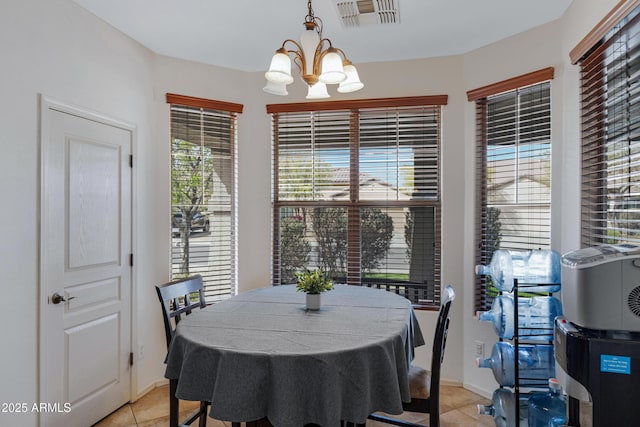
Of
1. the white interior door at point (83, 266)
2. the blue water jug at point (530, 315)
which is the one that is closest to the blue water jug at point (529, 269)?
the blue water jug at point (530, 315)

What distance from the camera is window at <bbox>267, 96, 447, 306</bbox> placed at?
3.45 metres

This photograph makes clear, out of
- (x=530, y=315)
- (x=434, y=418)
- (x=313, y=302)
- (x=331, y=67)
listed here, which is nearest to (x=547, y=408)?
(x=530, y=315)

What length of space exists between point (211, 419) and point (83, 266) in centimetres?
132

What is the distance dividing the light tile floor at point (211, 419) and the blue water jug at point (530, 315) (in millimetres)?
690

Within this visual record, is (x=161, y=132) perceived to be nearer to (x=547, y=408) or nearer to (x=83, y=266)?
(x=83, y=266)

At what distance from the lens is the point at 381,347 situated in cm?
171

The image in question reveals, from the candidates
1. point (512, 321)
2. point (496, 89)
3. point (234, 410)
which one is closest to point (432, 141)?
point (496, 89)

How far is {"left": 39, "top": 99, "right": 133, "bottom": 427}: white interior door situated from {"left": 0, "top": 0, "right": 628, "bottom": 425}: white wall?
0.09 m

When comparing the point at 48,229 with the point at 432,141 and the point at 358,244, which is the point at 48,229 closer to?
the point at 358,244

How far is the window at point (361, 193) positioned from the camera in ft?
11.3

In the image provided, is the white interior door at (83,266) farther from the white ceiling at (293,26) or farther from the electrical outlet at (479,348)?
the electrical outlet at (479,348)

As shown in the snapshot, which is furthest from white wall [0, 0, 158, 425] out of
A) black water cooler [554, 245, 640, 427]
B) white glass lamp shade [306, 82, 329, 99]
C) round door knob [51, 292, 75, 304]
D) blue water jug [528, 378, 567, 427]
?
blue water jug [528, 378, 567, 427]

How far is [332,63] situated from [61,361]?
233 centimetres

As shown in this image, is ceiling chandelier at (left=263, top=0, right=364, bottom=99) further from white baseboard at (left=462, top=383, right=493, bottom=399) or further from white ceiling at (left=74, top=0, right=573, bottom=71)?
white baseboard at (left=462, top=383, right=493, bottom=399)
